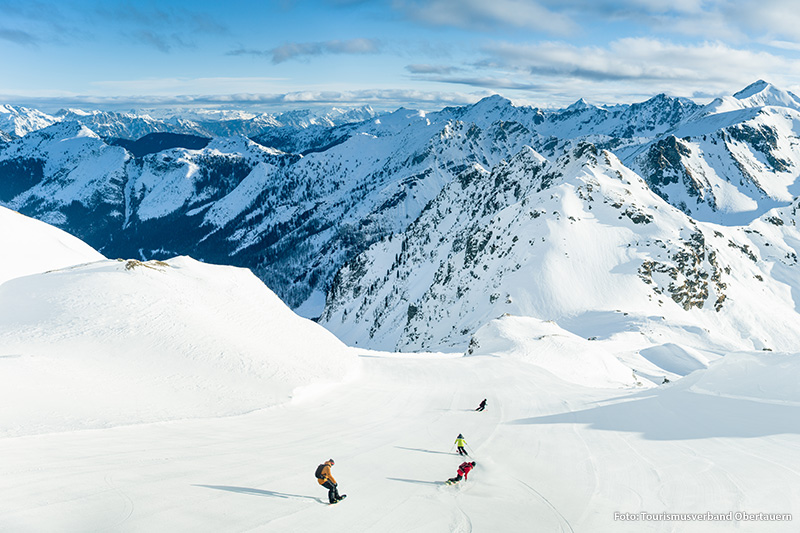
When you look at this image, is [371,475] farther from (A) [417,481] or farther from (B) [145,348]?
(B) [145,348]

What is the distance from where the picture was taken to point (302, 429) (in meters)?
20.1

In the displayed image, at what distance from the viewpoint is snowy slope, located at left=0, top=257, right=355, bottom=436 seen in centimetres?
1859

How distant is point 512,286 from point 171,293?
69.7m

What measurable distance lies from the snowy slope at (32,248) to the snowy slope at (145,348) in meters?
5.85

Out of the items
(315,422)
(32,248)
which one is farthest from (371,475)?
(32,248)

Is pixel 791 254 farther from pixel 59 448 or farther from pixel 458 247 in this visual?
pixel 59 448

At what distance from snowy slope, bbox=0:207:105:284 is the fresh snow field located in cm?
102

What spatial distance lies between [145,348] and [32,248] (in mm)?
25101

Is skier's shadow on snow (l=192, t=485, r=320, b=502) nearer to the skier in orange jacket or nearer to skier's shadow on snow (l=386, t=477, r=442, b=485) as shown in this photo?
the skier in orange jacket

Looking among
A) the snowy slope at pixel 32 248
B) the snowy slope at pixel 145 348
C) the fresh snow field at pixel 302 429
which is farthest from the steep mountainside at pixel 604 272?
the snowy slope at pixel 32 248

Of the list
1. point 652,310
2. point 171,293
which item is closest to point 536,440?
point 171,293

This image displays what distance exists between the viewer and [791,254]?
128 m

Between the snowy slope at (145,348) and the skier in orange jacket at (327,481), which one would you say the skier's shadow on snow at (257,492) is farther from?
the snowy slope at (145,348)

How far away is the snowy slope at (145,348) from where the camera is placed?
18.6 m
